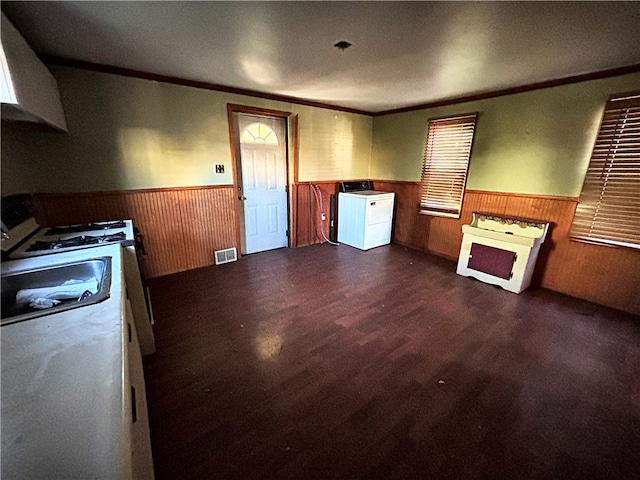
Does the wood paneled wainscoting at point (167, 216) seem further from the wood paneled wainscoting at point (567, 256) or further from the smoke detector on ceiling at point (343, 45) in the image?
the wood paneled wainscoting at point (567, 256)

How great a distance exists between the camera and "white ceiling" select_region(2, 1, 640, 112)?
155 centimetres

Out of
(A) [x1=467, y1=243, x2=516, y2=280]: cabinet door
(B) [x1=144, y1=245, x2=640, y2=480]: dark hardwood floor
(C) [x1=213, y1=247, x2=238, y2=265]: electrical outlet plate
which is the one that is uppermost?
(A) [x1=467, y1=243, x2=516, y2=280]: cabinet door

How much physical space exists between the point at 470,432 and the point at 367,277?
1.97 meters

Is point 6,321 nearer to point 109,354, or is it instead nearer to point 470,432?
point 109,354

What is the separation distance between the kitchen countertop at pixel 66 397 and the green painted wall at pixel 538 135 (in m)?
3.89

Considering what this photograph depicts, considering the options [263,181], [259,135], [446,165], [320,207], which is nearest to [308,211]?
[320,207]

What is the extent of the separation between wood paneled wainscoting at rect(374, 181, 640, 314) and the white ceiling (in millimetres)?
1286

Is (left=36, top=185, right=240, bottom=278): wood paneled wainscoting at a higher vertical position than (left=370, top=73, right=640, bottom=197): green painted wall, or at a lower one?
lower

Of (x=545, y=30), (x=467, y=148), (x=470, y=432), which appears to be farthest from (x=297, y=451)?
(x=467, y=148)

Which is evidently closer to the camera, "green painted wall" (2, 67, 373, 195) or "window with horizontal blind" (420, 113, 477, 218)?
"green painted wall" (2, 67, 373, 195)

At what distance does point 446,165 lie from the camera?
12.6 ft

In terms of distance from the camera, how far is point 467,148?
11.7 ft

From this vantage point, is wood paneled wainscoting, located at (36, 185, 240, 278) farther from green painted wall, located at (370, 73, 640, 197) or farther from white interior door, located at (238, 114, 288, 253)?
green painted wall, located at (370, 73, 640, 197)

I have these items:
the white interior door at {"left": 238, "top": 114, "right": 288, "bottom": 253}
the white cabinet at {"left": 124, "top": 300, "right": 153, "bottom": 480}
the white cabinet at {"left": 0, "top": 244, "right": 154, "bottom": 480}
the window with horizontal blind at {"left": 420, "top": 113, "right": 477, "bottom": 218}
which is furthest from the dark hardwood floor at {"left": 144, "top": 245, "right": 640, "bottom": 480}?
the window with horizontal blind at {"left": 420, "top": 113, "right": 477, "bottom": 218}
